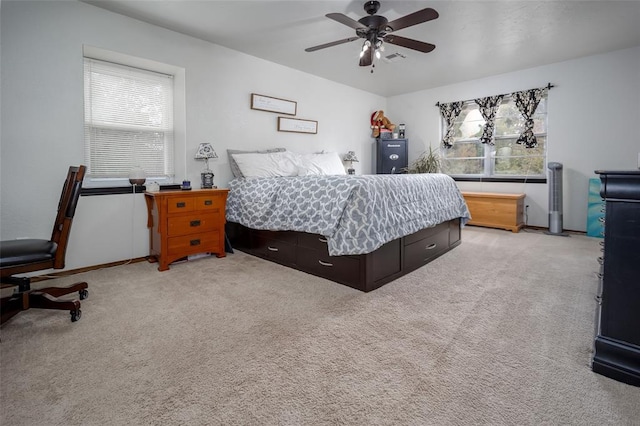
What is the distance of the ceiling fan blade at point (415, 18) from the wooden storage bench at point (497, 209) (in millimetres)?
3185

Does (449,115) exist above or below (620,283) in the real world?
above

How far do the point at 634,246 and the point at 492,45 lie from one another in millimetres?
3416

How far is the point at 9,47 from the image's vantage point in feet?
8.04

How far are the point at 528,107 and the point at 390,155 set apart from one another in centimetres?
224

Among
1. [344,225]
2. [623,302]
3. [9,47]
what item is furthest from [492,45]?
[9,47]

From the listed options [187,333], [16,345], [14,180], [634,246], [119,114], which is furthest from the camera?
[119,114]

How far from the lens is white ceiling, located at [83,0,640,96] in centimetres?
286

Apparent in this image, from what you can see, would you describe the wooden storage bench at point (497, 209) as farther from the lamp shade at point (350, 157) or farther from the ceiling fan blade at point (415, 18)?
the ceiling fan blade at point (415, 18)

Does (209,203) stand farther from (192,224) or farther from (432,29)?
(432,29)

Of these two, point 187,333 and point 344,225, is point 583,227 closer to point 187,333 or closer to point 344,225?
point 344,225

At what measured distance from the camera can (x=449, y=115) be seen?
5.62 metres

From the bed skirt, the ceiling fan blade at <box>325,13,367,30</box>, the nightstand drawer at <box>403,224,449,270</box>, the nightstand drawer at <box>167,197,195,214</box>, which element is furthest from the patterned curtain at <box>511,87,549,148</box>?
the nightstand drawer at <box>167,197,195,214</box>

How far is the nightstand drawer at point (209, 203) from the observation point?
3.12 m

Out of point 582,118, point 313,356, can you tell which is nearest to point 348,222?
point 313,356
